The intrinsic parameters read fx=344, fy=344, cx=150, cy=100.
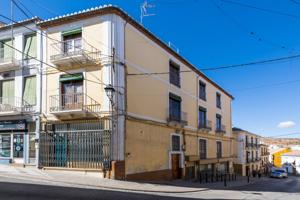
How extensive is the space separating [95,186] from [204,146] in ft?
67.7

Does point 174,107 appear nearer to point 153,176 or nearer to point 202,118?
point 153,176

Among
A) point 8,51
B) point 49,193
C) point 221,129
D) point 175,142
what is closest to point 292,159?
point 221,129

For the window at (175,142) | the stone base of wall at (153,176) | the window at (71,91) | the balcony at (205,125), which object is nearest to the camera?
the window at (71,91)

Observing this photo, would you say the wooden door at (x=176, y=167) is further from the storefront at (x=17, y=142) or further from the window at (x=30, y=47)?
the window at (x=30, y=47)

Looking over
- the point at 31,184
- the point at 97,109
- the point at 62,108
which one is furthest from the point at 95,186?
the point at 62,108

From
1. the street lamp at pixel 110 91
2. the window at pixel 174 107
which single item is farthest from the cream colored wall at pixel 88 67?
the window at pixel 174 107

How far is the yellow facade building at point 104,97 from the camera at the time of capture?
18.9m

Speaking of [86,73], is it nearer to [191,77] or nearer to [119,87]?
[119,87]

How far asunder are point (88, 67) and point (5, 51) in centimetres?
725

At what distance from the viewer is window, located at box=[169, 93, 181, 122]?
26.7 meters

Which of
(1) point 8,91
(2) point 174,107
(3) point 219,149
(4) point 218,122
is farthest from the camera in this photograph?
(4) point 218,122

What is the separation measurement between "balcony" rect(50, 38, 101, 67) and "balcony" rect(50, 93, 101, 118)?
1.92 metres

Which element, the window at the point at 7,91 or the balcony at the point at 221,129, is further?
the balcony at the point at 221,129

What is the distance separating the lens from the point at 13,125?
72.4 feet
